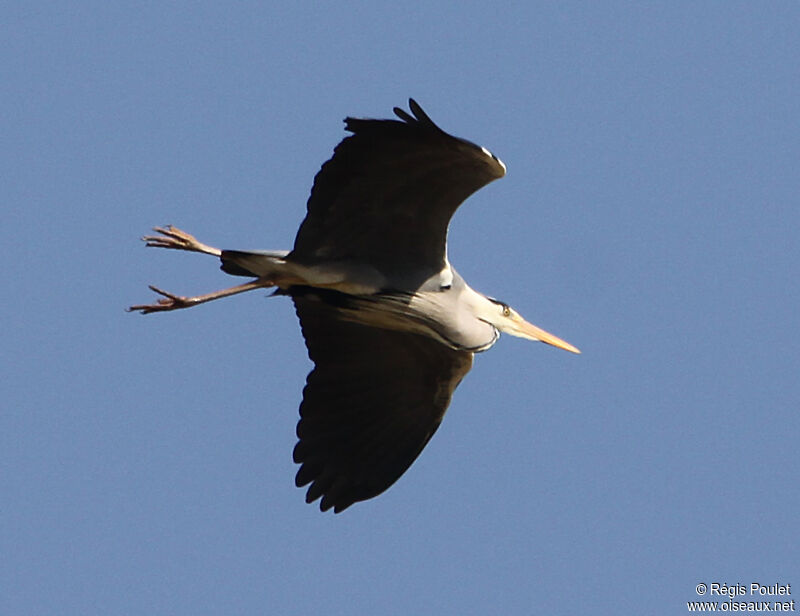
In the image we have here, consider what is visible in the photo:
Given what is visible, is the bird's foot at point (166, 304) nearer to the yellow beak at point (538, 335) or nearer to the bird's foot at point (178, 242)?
the bird's foot at point (178, 242)

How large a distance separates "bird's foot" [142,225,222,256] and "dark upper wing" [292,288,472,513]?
0.91 metres

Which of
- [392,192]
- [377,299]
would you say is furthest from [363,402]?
[392,192]

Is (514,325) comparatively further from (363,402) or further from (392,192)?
(392,192)

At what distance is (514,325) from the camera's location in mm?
10484

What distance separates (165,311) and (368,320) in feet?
4.78

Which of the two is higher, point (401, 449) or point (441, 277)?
point (441, 277)

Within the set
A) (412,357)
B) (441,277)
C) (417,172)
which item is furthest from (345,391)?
(417,172)

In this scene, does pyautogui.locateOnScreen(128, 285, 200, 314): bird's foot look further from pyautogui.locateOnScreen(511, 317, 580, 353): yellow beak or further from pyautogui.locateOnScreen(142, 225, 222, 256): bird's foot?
pyautogui.locateOnScreen(511, 317, 580, 353): yellow beak

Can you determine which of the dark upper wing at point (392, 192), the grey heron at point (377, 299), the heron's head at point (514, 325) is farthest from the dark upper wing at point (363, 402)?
the dark upper wing at point (392, 192)

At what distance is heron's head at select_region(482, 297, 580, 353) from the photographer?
10.2 m

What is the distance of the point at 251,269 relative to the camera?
30.9 feet

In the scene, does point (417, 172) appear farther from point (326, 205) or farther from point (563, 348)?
point (563, 348)

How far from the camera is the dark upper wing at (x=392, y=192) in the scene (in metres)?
8.66

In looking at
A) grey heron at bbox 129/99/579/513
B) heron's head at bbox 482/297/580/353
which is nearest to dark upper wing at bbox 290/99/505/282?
grey heron at bbox 129/99/579/513
